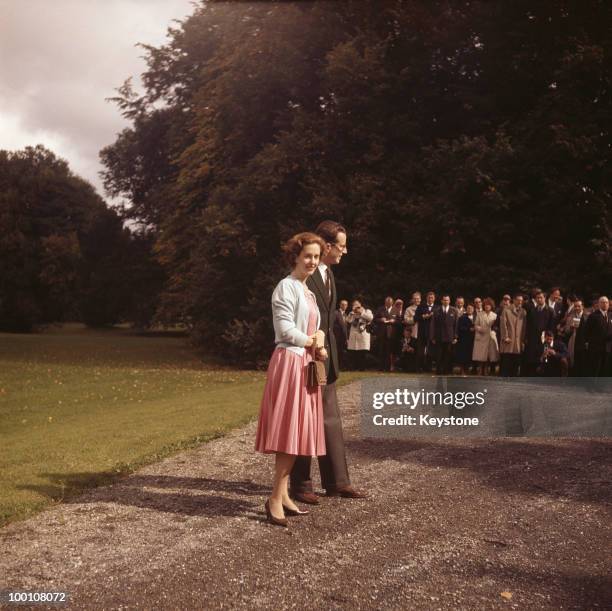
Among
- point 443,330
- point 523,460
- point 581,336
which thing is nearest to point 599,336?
point 581,336

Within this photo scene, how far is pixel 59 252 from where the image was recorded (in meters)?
55.6

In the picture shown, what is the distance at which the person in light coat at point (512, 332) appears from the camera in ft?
57.8

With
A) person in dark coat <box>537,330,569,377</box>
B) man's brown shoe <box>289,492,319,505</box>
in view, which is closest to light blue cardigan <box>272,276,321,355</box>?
man's brown shoe <box>289,492,319,505</box>

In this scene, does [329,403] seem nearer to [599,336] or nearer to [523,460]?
[523,460]

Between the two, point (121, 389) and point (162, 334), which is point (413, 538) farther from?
point (162, 334)

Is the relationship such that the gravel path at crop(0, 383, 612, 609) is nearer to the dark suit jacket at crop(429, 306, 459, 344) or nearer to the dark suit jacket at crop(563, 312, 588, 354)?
the dark suit jacket at crop(563, 312, 588, 354)

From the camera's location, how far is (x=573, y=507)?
674cm

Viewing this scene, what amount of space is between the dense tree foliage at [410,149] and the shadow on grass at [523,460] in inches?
473

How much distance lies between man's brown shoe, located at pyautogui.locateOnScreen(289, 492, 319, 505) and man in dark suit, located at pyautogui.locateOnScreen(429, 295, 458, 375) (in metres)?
12.8

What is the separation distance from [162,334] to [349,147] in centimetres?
3752

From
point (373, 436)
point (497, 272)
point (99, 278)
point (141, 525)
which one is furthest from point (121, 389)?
point (99, 278)

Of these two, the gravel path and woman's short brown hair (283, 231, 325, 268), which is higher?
woman's short brown hair (283, 231, 325, 268)

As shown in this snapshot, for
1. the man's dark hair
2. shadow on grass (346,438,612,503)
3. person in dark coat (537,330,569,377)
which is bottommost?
shadow on grass (346,438,612,503)

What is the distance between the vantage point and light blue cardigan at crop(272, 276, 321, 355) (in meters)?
6.11
